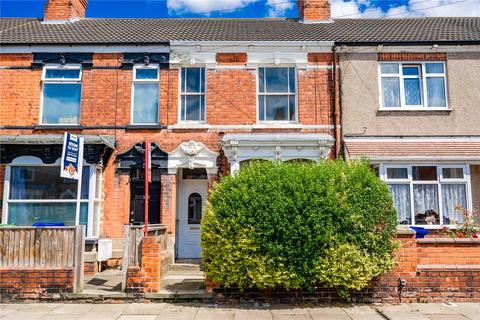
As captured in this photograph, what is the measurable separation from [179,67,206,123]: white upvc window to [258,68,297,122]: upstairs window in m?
1.74

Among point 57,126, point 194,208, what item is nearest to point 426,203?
point 194,208

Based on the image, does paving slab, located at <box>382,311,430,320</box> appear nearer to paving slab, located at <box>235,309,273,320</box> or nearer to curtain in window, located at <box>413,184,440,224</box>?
paving slab, located at <box>235,309,273,320</box>

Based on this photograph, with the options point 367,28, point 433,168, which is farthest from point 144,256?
point 367,28

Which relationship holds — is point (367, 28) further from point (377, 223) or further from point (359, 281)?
point (359, 281)

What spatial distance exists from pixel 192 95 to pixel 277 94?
2.57 m

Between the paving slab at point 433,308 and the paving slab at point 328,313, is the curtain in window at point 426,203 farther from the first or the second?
the paving slab at point 328,313

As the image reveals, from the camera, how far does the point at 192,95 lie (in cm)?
1244

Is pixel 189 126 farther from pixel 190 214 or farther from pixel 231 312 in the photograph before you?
pixel 231 312

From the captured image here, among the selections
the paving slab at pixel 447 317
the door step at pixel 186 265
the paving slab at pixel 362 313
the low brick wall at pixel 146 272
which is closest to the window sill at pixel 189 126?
the door step at pixel 186 265

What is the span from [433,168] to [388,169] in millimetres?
1253

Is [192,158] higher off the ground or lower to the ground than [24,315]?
higher

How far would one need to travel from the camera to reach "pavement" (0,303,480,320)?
265 inches

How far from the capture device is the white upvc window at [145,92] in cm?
1234

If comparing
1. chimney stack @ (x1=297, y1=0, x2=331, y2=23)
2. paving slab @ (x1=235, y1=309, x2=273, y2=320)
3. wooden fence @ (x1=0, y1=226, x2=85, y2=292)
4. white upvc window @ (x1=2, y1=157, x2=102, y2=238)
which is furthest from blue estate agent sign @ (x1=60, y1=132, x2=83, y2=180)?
chimney stack @ (x1=297, y1=0, x2=331, y2=23)
